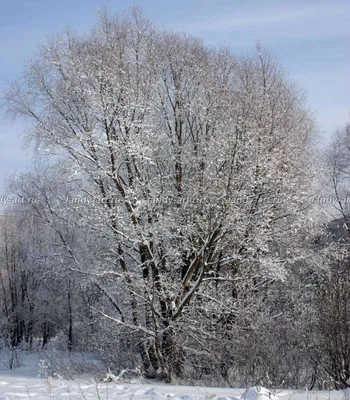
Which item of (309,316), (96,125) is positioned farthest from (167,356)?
(96,125)

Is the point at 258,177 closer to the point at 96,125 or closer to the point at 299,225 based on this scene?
the point at 299,225

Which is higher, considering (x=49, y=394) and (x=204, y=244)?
(x=204, y=244)

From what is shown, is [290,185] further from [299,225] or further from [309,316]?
[309,316]

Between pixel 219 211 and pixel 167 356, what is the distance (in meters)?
3.71

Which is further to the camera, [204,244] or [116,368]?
[116,368]

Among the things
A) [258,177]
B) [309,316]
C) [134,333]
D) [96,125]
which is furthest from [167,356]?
[96,125]

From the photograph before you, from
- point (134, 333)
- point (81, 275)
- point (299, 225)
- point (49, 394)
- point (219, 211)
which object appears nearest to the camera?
point (49, 394)

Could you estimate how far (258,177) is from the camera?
1196 centimetres

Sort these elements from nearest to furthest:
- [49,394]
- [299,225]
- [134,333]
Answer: [49,394], [134,333], [299,225]

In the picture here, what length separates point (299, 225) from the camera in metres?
13.2

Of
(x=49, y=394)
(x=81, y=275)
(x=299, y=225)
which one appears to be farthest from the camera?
(x=81, y=275)

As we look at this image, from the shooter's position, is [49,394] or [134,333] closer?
[49,394]

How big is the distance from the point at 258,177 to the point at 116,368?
Result: 6172mm

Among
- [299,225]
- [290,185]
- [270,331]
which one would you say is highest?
[290,185]
